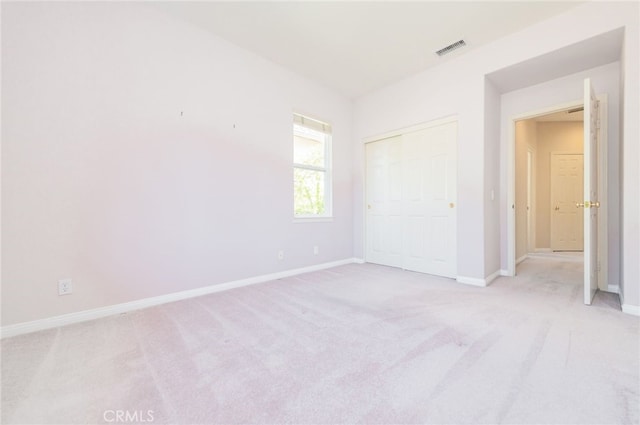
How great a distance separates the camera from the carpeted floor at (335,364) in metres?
1.18

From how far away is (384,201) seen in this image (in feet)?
14.1

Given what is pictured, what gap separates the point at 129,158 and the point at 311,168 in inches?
91.5

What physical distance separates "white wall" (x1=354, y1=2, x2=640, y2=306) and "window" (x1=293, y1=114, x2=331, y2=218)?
0.62 metres

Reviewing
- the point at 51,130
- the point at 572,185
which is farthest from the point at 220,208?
the point at 572,185

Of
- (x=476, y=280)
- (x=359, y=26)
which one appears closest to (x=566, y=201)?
(x=476, y=280)

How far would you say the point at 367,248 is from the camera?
4.56 metres

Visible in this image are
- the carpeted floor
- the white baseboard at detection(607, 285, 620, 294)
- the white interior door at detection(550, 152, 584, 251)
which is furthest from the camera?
the white interior door at detection(550, 152, 584, 251)

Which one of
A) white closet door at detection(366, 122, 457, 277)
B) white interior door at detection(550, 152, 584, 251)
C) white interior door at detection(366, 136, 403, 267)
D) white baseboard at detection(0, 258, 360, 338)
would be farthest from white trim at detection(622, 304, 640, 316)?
white interior door at detection(550, 152, 584, 251)

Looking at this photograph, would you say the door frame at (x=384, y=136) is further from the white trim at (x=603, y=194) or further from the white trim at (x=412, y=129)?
the white trim at (x=603, y=194)

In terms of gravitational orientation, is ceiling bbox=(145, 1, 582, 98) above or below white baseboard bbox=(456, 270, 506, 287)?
above

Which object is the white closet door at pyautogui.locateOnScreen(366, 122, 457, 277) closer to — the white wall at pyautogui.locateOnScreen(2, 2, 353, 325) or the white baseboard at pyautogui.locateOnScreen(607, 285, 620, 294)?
the white baseboard at pyautogui.locateOnScreen(607, 285, 620, 294)

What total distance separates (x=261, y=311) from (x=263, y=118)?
2.33 meters

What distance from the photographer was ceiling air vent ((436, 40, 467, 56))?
121 inches

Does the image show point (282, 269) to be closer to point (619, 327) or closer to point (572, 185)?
point (619, 327)
